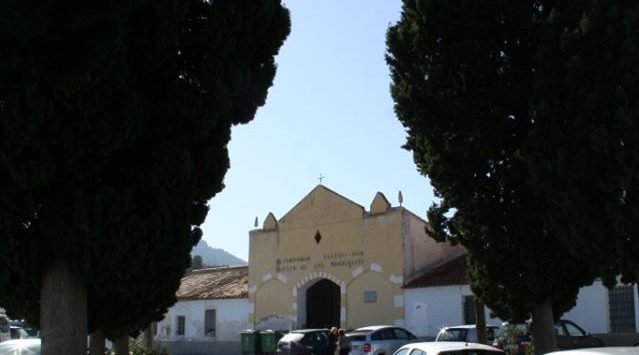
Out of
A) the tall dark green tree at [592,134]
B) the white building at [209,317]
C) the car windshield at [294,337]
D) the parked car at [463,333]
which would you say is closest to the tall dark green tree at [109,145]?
the tall dark green tree at [592,134]

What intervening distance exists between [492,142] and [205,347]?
28808mm

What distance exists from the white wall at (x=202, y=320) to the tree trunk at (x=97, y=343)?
1047 inches

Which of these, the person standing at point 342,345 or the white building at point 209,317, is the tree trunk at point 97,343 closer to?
the person standing at point 342,345

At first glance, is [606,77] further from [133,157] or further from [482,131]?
[133,157]

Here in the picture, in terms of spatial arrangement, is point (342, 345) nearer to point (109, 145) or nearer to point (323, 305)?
point (109, 145)

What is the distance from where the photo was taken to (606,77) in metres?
12.4

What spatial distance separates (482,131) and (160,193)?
668 cm

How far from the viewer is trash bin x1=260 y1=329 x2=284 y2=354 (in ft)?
109

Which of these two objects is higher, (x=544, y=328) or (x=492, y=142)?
(x=492, y=142)

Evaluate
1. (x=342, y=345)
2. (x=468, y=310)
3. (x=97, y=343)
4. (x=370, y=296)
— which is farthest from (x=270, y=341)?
(x=97, y=343)

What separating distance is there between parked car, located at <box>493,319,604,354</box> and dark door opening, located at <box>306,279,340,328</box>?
13.8m

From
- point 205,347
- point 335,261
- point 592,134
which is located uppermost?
point 592,134

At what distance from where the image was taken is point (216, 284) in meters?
43.6

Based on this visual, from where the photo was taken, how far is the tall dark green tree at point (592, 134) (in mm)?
11961
